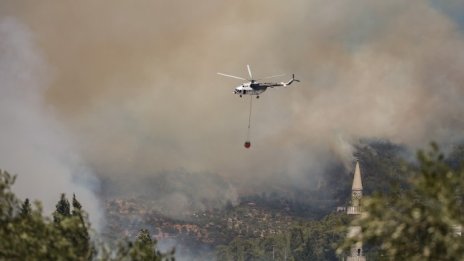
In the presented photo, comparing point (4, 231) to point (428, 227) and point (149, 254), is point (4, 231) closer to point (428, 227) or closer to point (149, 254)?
point (149, 254)

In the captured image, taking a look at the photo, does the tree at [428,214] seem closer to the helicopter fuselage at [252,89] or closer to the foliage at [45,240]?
the foliage at [45,240]

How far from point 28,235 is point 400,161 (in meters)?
26.7

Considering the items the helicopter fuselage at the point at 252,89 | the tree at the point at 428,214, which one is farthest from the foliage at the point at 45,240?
the helicopter fuselage at the point at 252,89

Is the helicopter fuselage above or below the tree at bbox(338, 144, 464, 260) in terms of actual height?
above

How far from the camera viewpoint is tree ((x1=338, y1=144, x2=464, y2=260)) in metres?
66.1

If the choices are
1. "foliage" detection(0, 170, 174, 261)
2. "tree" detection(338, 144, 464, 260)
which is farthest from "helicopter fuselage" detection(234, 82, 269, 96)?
"tree" detection(338, 144, 464, 260)

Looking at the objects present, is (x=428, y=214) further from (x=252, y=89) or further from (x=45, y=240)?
(x=252, y=89)

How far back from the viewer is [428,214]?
2643 inches

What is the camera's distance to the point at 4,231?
84.1 m

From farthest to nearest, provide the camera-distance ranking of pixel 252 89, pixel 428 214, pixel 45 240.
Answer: pixel 252 89 → pixel 45 240 → pixel 428 214

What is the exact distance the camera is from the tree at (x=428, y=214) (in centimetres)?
6612

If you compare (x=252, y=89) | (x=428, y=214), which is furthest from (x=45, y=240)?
(x=252, y=89)

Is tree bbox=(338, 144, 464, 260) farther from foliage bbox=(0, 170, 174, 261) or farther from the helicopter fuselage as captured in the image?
the helicopter fuselage

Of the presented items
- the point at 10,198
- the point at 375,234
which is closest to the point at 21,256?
the point at 10,198
